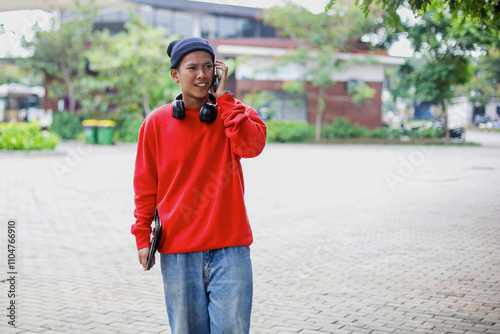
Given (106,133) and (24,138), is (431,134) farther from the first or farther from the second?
(24,138)

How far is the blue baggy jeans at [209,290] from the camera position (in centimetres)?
251

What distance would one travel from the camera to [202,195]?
8.53 feet

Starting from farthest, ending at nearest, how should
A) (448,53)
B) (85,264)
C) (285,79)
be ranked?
(285,79) → (448,53) → (85,264)

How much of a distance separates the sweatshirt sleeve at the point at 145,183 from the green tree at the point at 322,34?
3023 centimetres

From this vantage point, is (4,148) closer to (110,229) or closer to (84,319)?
(110,229)

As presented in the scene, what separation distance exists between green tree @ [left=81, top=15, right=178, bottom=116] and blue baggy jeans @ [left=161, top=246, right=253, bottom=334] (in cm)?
2756

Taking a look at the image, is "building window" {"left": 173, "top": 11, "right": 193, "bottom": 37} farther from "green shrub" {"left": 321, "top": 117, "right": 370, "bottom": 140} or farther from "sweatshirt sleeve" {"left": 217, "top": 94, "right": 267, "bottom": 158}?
"sweatshirt sleeve" {"left": 217, "top": 94, "right": 267, "bottom": 158}

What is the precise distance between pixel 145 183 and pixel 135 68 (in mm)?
Result: 28254

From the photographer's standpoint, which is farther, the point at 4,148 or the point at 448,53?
the point at 448,53

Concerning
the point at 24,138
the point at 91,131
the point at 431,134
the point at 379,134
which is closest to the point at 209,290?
the point at 24,138

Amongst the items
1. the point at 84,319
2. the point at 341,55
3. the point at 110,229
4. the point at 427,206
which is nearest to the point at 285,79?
the point at 341,55

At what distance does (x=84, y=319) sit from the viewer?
4.55 m

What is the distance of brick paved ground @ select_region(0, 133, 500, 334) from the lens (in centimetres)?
459

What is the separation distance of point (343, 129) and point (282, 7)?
793 centimetres
